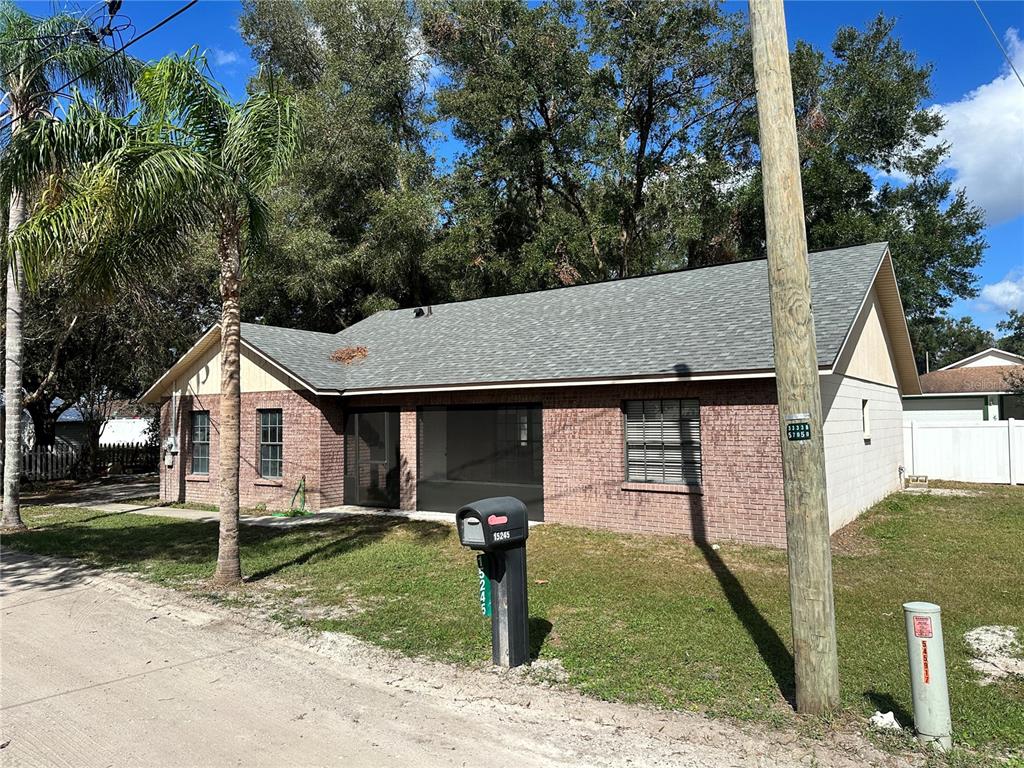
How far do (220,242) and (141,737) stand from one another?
21.5ft

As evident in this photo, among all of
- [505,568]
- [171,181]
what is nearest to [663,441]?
[505,568]

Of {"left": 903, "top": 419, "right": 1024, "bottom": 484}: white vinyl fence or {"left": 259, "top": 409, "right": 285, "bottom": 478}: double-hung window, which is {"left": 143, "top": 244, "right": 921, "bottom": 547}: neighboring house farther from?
{"left": 903, "top": 419, "right": 1024, "bottom": 484}: white vinyl fence

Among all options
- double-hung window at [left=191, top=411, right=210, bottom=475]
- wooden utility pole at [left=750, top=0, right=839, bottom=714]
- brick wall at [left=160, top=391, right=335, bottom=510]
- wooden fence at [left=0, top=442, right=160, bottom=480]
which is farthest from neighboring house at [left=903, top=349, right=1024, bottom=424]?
wooden fence at [left=0, top=442, right=160, bottom=480]

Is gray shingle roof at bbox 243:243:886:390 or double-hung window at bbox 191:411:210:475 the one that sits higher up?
gray shingle roof at bbox 243:243:886:390

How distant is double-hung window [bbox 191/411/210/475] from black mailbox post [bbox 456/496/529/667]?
46.8 feet

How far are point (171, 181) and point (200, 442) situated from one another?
37.7 feet

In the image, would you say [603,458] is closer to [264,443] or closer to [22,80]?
[264,443]

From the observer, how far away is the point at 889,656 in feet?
18.6

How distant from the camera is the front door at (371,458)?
15586mm

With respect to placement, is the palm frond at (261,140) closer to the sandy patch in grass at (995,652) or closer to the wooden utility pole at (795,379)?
the wooden utility pole at (795,379)

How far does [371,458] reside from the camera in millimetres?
15984

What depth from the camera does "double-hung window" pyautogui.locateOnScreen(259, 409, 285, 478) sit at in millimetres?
16344

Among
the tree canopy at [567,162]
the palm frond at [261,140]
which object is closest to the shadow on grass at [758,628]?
the palm frond at [261,140]

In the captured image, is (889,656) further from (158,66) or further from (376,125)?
(376,125)
